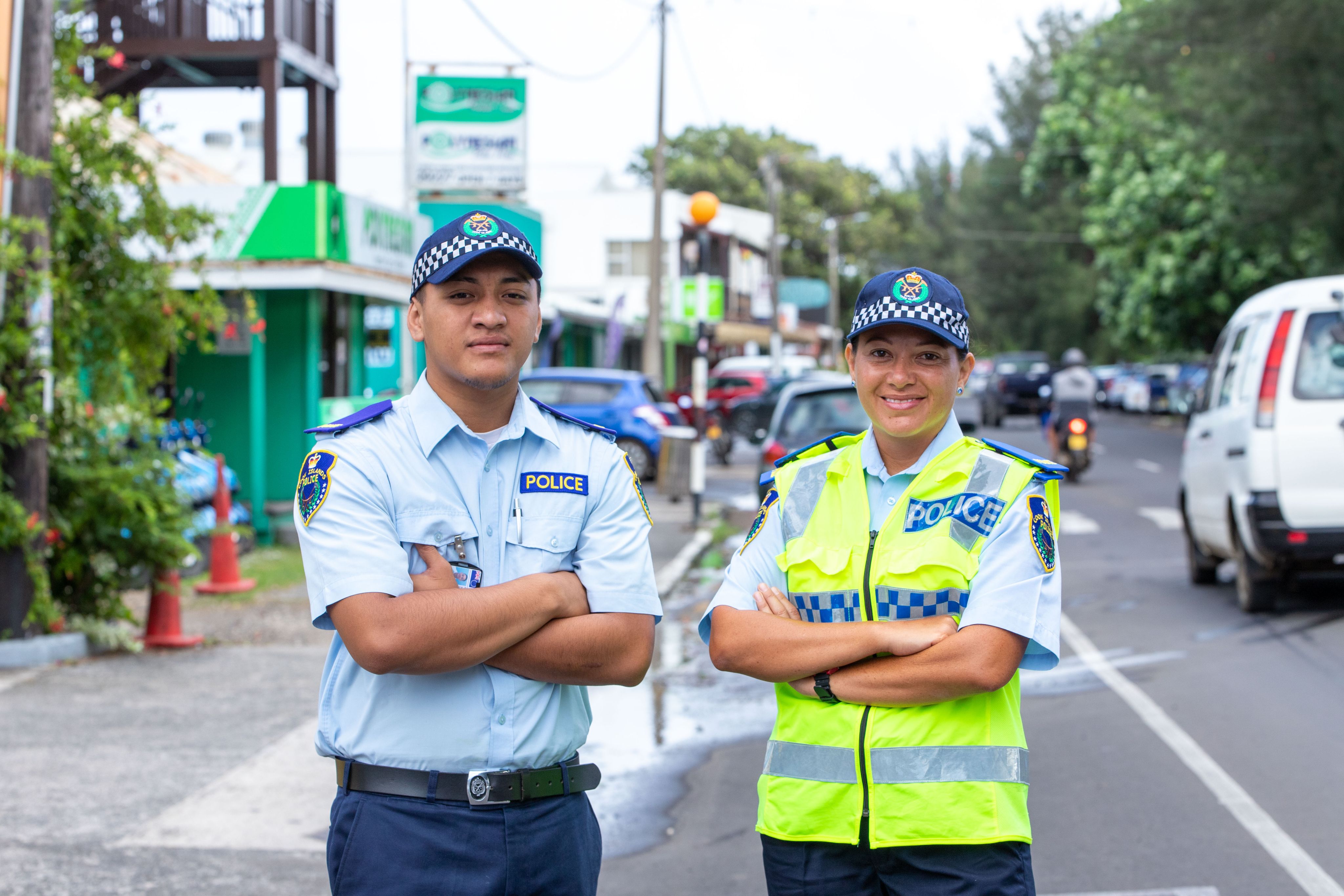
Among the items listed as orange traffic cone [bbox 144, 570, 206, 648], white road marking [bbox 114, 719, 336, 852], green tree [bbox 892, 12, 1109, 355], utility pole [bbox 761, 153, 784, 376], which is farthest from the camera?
green tree [bbox 892, 12, 1109, 355]

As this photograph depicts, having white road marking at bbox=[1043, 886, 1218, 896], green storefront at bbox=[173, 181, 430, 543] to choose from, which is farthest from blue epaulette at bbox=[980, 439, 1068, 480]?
green storefront at bbox=[173, 181, 430, 543]

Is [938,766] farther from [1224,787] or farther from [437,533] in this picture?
[1224,787]

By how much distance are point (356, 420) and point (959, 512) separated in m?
1.22

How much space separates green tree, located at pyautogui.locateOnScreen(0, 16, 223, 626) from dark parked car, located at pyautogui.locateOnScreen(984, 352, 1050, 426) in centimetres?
2926

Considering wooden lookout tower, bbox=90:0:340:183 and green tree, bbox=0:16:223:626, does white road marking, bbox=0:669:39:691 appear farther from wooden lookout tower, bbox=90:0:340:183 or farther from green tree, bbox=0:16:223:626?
wooden lookout tower, bbox=90:0:340:183

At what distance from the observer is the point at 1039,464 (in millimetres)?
2896

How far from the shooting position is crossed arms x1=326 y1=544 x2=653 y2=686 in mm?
2666

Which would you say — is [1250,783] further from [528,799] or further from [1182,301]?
[1182,301]

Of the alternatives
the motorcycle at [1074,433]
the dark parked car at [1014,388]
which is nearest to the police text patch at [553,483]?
the motorcycle at [1074,433]

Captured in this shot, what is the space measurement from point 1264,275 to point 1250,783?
28.1 meters

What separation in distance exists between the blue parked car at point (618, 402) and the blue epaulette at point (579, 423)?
18.4 m

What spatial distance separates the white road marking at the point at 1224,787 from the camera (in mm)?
4887

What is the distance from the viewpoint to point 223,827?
5.62 m

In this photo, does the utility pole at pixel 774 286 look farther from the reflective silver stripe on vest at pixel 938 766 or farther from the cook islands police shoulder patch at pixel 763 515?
the reflective silver stripe on vest at pixel 938 766
